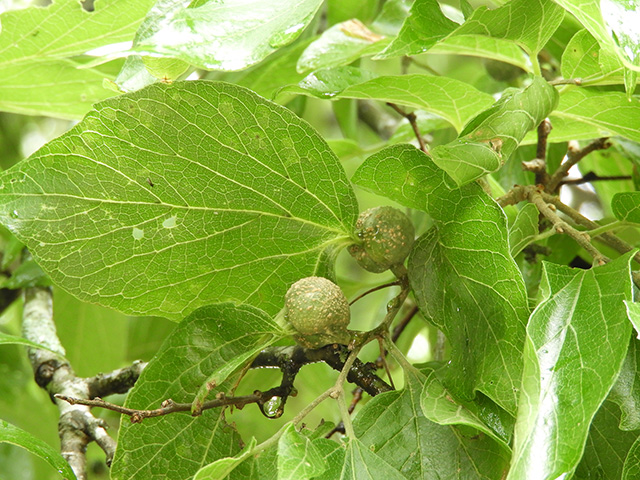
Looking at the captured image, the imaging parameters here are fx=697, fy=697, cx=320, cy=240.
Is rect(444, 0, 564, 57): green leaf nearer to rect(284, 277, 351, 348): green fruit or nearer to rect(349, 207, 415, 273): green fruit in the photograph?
rect(349, 207, 415, 273): green fruit

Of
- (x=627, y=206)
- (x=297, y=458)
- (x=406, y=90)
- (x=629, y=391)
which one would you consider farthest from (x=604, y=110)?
(x=297, y=458)

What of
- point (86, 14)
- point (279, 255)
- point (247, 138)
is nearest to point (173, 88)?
point (247, 138)

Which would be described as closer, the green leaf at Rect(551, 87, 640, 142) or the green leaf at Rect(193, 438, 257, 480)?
the green leaf at Rect(193, 438, 257, 480)

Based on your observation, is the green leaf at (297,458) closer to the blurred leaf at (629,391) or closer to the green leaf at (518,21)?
the blurred leaf at (629,391)

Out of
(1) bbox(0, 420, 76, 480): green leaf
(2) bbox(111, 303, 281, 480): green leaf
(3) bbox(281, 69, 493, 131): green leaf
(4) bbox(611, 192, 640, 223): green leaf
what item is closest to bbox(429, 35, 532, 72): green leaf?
(3) bbox(281, 69, 493, 131): green leaf

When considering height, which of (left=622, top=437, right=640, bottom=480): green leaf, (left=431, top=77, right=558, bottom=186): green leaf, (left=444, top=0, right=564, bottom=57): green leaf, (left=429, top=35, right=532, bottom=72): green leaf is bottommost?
(left=622, top=437, right=640, bottom=480): green leaf

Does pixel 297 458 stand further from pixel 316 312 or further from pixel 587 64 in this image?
pixel 587 64

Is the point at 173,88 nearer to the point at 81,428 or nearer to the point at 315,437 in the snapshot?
the point at 315,437
